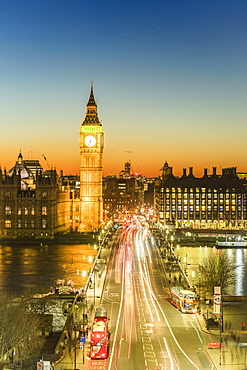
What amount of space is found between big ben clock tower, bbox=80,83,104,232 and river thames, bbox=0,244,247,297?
58.2ft

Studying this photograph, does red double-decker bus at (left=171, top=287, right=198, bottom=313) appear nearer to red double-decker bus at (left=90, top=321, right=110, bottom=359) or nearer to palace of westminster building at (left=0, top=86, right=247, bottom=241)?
red double-decker bus at (left=90, top=321, right=110, bottom=359)

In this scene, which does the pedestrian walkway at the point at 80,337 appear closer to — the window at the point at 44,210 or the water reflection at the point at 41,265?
the water reflection at the point at 41,265

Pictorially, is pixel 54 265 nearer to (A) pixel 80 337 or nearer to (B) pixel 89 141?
(A) pixel 80 337

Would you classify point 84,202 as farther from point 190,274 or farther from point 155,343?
point 155,343

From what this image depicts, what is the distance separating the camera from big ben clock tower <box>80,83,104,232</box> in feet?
403

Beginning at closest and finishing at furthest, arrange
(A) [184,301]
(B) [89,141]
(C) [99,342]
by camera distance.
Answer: (C) [99,342], (A) [184,301], (B) [89,141]

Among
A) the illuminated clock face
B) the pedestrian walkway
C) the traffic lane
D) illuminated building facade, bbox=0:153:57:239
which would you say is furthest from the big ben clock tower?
the traffic lane

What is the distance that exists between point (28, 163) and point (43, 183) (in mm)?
52481

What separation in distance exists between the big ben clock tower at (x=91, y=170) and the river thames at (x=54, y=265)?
17.7 m

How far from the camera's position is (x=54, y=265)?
78688mm

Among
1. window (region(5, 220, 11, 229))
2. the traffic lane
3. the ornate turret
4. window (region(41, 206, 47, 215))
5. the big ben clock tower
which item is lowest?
the traffic lane

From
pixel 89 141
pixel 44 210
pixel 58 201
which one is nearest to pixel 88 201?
pixel 58 201

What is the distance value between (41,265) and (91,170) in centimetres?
4800

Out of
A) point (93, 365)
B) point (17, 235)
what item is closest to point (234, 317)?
point (93, 365)
